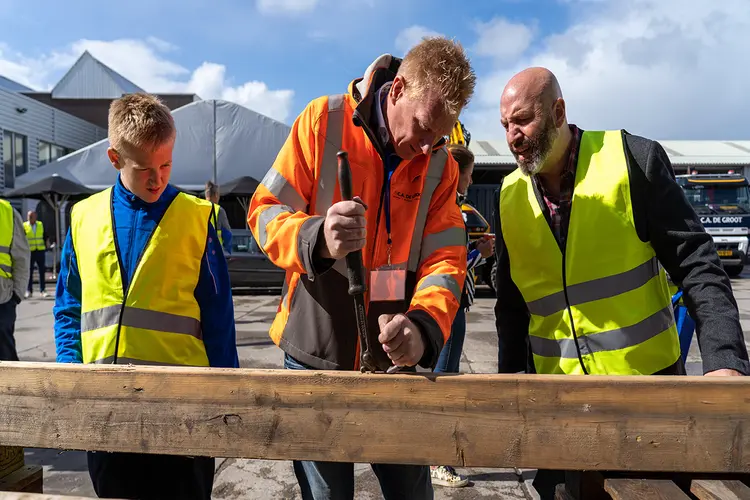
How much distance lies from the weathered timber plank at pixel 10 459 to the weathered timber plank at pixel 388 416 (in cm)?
26

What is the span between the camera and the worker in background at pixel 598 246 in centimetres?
153

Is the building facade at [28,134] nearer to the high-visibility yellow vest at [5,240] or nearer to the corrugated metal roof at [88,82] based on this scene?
the corrugated metal roof at [88,82]

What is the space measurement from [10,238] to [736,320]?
13.8ft

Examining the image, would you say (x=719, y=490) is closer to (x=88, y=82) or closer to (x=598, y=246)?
(x=598, y=246)

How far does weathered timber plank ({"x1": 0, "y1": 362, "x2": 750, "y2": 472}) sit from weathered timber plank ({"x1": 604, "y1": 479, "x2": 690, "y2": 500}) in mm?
31

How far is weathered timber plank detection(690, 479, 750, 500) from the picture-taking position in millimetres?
1054

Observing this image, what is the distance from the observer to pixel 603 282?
1.59 m

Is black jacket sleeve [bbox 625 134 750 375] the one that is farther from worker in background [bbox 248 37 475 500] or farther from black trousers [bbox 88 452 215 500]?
black trousers [bbox 88 452 215 500]

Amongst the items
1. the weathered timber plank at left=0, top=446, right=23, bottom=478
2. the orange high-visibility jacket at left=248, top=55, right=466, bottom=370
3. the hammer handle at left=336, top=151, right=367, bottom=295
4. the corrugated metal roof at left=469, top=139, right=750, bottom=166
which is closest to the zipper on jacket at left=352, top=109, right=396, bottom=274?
the orange high-visibility jacket at left=248, top=55, right=466, bottom=370

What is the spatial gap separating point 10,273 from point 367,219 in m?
3.24

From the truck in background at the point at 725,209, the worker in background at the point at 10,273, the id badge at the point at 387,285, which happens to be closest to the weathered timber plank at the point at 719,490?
the id badge at the point at 387,285

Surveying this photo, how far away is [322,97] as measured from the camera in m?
1.55

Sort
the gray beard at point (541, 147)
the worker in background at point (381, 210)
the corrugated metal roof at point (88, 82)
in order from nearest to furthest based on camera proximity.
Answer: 1. the worker in background at point (381, 210)
2. the gray beard at point (541, 147)
3. the corrugated metal roof at point (88, 82)

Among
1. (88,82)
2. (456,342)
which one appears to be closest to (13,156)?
(88,82)
